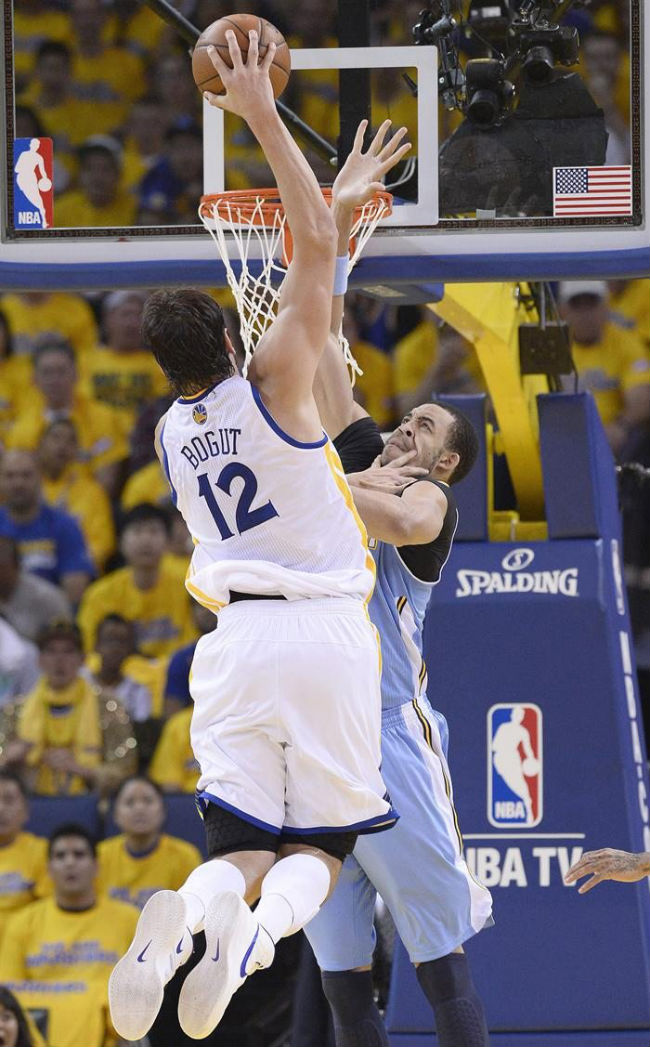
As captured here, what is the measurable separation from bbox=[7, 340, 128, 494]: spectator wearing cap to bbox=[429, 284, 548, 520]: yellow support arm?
149 inches

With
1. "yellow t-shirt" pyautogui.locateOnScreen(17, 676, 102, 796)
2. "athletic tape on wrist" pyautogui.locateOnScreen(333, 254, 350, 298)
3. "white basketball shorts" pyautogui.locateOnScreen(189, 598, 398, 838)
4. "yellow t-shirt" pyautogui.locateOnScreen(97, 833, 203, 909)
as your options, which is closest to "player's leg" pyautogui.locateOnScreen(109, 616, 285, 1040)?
"white basketball shorts" pyautogui.locateOnScreen(189, 598, 398, 838)

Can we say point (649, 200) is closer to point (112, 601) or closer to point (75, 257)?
point (75, 257)

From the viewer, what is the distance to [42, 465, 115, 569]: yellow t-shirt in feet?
32.4

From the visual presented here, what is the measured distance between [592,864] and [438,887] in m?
0.58

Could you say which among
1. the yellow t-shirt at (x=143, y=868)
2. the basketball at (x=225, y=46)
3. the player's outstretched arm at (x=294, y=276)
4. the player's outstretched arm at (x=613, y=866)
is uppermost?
the basketball at (x=225, y=46)

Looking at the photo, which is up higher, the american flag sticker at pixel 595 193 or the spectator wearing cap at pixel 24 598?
the american flag sticker at pixel 595 193

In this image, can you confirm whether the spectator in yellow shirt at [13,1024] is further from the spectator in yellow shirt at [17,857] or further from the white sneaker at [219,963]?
the white sneaker at [219,963]

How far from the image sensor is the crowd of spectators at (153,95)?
18.7ft

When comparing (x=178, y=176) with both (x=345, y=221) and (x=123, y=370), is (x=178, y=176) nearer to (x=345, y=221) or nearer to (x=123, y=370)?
(x=345, y=221)

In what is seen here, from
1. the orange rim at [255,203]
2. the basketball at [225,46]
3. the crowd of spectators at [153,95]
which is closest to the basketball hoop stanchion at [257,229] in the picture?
the orange rim at [255,203]

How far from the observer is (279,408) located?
4133 millimetres

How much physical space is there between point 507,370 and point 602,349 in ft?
10.1

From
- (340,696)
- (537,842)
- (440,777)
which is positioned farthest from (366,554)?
(537,842)

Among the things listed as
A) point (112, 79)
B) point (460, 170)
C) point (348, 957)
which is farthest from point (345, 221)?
point (112, 79)
